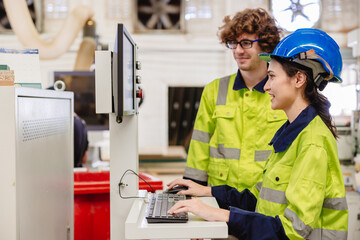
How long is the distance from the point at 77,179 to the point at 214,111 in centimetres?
134

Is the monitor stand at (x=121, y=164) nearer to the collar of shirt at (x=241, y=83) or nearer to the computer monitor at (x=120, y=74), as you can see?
the computer monitor at (x=120, y=74)

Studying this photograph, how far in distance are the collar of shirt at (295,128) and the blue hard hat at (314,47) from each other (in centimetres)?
15

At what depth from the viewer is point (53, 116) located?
1732 mm

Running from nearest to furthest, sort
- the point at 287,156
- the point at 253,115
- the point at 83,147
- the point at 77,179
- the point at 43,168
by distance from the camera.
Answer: the point at 287,156
the point at 43,168
the point at 253,115
the point at 77,179
the point at 83,147

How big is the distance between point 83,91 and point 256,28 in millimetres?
2620

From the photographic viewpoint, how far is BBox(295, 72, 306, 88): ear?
140 cm

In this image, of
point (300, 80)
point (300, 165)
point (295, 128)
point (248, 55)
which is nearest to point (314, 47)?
point (300, 80)

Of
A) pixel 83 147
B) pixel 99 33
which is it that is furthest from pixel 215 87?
pixel 99 33

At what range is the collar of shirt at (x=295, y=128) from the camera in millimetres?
1379

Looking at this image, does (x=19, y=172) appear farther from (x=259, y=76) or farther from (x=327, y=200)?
(x=259, y=76)

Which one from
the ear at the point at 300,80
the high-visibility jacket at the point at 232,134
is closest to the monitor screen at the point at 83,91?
the high-visibility jacket at the point at 232,134

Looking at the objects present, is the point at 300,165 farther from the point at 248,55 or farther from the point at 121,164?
the point at 248,55

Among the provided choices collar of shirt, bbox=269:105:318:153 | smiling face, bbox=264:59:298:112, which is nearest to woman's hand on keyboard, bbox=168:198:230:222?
collar of shirt, bbox=269:105:318:153

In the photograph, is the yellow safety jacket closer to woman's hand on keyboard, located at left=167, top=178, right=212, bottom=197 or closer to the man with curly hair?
woman's hand on keyboard, located at left=167, top=178, right=212, bottom=197
